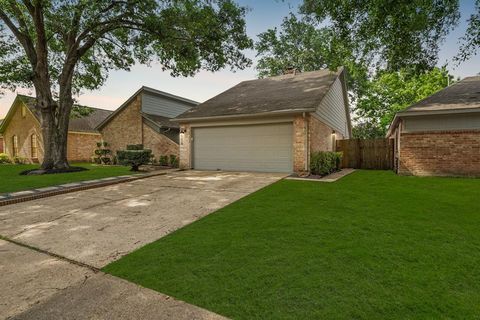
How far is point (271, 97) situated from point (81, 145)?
18.9m

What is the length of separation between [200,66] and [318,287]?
1484cm

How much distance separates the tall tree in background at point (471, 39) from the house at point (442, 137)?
1564mm

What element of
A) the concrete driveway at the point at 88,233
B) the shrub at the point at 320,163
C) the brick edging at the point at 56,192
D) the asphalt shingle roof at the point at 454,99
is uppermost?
the asphalt shingle roof at the point at 454,99

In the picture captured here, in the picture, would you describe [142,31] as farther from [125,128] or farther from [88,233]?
[88,233]

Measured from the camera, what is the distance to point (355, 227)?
433cm

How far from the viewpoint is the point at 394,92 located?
27750 mm

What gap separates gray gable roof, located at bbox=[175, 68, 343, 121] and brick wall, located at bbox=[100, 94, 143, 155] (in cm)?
569

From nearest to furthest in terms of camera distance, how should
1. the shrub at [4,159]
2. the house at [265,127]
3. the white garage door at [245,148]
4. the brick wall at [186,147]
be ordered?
1. the house at [265,127]
2. the white garage door at [245,148]
3. the brick wall at [186,147]
4. the shrub at [4,159]

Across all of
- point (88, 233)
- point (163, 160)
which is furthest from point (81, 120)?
point (88, 233)

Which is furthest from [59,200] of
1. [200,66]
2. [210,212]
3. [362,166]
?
[362,166]

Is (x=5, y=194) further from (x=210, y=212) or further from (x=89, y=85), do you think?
(x=89, y=85)

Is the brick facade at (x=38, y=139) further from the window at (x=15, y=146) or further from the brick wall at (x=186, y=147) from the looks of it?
the brick wall at (x=186, y=147)

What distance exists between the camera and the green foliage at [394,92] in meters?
27.1

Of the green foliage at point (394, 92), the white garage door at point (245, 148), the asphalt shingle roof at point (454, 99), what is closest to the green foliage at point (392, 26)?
the asphalt shingle roof at point (454, 99)
